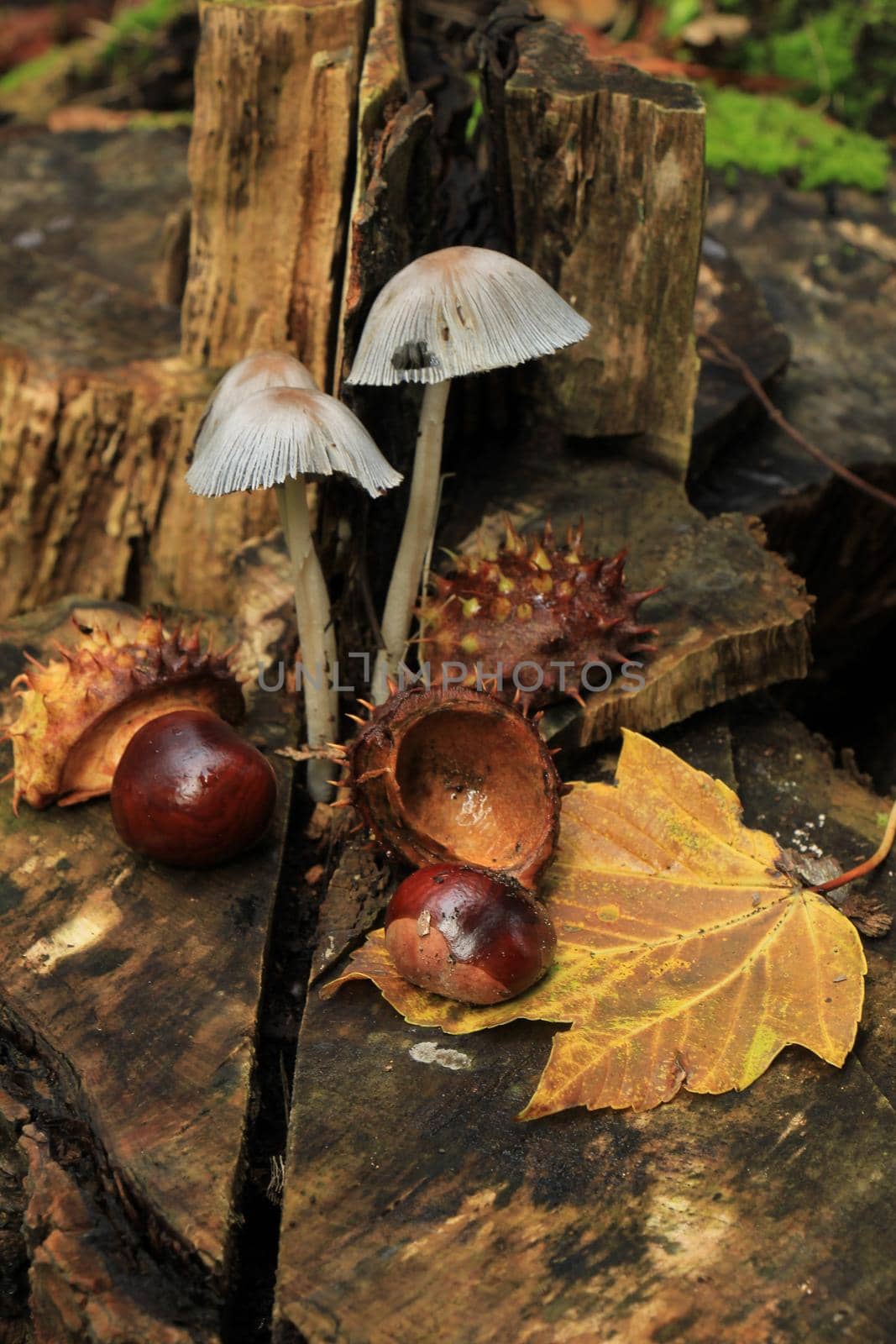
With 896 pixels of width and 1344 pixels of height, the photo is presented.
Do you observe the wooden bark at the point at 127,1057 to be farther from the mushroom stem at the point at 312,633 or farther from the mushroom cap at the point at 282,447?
the mushroom cap at the point at 282,447

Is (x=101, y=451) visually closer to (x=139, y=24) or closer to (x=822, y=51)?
(x=822, y=51)

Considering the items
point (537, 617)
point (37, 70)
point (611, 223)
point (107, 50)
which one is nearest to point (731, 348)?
point (611, 223)

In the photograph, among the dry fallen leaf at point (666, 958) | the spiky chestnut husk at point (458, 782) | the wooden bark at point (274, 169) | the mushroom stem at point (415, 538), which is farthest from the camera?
the wooden bark at point (274, 169)

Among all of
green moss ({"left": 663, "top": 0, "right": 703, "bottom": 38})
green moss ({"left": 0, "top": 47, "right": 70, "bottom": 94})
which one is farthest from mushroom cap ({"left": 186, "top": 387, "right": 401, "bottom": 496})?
green moss ({"left": 0, "top": 47, "right": 70, "bottom": 94})

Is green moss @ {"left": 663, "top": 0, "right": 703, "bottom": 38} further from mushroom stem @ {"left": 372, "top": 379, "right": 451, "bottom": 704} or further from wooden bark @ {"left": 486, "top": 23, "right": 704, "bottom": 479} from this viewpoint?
mushroom stem @ {"left": 372, "top": 379, "right": 451, "bottom": 704}

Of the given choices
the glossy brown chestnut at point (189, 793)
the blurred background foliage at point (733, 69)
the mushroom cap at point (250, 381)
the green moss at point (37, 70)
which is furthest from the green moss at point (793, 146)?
the green moss at point (37, 70)
